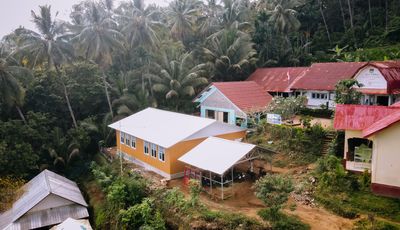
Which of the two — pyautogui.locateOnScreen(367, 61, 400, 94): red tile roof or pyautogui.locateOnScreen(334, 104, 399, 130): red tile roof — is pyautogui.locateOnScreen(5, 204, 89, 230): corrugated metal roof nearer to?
pyautogui.locateOnScreen(334, 104, 399, 130): red tile roof

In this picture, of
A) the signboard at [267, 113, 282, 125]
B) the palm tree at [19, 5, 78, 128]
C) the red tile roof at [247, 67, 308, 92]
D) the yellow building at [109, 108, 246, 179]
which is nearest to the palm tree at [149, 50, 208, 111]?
the yellow building at [109, 108, 246, 179]

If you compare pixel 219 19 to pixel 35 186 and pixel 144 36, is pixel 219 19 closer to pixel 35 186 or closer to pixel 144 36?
pixel 144 36

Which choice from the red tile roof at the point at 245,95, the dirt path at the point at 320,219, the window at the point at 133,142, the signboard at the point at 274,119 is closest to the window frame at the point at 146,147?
the window at the point at 133,142

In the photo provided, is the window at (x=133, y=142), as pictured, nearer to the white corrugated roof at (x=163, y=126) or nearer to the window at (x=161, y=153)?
the white corrugated roof at (x=163, y=126)

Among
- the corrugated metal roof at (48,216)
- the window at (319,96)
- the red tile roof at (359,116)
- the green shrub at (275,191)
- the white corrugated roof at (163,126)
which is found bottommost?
the corrugated metal roof at (48,216)

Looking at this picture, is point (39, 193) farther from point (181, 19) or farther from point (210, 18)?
point (210, 18)

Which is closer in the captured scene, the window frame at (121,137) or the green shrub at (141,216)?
the green shrub at (141,216)

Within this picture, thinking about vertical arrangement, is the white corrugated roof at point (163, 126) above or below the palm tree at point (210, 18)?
below
